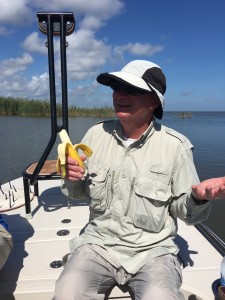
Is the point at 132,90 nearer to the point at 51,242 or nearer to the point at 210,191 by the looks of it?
the point at 210,191

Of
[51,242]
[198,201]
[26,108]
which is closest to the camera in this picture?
[198,201]

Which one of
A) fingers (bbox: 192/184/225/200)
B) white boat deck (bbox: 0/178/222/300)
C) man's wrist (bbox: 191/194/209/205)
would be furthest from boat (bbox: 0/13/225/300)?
fingers (bbox: 192/184/225/200)

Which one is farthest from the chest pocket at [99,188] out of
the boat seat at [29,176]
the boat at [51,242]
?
the boat seat at [29,176]

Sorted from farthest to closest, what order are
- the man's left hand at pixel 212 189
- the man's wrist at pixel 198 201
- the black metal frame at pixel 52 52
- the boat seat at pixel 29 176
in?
the boat seat at pixel 29 176 → the black metal frame at pixel 52 52 → the man's wrist at pixel 198 201 → the man's left hand at pixel 212 189

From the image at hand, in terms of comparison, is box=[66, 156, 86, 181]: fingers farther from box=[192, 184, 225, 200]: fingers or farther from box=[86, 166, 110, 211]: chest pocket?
box=[192, 184, 225, 200]: fingers

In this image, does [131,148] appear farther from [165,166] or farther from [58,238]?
[58,238]

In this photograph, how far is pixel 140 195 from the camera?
189 centimetres

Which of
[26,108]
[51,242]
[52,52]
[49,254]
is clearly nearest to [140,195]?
[49,254]

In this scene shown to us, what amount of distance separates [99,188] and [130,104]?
0.64 metres

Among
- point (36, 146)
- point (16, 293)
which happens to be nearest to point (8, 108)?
point (36, 146)

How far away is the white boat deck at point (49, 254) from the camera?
197 cm

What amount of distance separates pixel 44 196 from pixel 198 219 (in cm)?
266

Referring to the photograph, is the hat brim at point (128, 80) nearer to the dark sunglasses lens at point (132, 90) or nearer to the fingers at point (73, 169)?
the dark sunglasses lens at point (132, 90)

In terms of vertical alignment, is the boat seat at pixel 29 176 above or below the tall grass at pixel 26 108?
below
